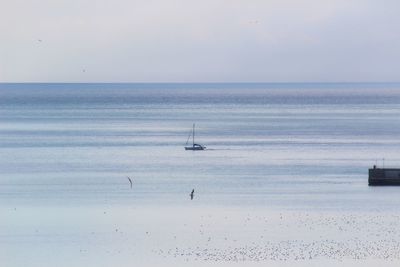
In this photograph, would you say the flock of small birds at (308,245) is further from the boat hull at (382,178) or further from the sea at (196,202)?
the boat hull at (382,178)

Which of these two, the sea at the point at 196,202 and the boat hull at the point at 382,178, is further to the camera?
the boat hull at the point at 382,178

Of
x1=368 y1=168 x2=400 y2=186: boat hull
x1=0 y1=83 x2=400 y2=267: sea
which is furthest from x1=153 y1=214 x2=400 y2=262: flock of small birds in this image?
x1=368 y1=168 x2=400 y2=186: boat hull

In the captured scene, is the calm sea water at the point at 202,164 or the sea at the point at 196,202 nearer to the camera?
the sea at the point at 196,202

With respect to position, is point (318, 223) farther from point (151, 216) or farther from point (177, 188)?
point (177, 188)

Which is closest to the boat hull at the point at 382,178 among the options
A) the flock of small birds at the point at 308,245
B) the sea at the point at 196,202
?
the sea at the point at 196,202

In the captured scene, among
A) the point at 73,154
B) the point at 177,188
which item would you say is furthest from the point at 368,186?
the point at 73,154

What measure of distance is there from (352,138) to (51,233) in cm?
6233

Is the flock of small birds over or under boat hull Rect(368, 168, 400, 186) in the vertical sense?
under

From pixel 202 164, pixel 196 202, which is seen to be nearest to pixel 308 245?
pixel 196 202

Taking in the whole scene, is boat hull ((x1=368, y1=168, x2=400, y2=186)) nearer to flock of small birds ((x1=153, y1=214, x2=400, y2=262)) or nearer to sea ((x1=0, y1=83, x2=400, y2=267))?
sea ((x1=0, y1=83, x2=400, y2=267))

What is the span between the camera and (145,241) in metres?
44.1

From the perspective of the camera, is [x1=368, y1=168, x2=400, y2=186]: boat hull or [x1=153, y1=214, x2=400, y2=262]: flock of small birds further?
[x1=368, y1=168, x2=400, y2=186]: boat hull

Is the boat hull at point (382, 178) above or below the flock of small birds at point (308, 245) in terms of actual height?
above

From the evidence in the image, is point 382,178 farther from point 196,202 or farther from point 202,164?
point 202,164
